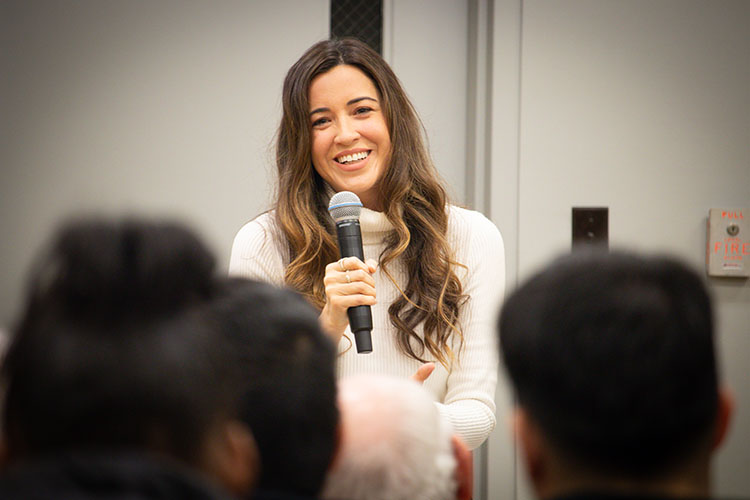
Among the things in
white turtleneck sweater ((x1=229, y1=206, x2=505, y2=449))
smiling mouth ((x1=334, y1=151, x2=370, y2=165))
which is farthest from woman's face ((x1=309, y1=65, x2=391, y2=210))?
white turtleneck sweater ((x1=229, y1=206, x2=505, y2=449))

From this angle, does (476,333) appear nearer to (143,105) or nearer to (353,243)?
(353,243)

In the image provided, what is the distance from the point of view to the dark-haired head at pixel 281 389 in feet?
2.04

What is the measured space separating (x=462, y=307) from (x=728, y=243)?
4.11 ft

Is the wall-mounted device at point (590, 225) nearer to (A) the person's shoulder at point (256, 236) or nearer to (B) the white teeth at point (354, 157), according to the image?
(B) the white teeth at point (354, 157)

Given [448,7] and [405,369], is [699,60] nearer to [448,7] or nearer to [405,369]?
[448,7]

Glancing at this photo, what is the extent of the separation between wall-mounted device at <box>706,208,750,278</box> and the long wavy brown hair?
115cm

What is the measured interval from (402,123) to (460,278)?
381 mm

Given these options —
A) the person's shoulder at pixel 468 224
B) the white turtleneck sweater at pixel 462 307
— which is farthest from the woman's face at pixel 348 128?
the person's shoulder at pixel 468 224

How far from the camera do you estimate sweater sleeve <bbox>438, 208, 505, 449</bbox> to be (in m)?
1.51

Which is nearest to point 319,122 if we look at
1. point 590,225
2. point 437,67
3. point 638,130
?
point 437,67

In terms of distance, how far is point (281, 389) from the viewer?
63 cm

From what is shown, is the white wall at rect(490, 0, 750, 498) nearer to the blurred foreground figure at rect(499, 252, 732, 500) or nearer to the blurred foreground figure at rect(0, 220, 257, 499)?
the blurred foreground figure at rect(499, 252, 732, 500)

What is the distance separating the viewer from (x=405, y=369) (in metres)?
1.66

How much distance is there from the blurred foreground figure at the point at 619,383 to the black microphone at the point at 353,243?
73cm
